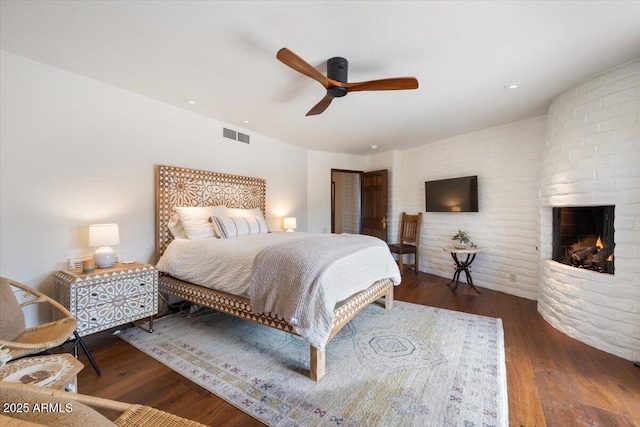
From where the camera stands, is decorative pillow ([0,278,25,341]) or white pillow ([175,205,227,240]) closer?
decorative pillow ([0,278,25,341])

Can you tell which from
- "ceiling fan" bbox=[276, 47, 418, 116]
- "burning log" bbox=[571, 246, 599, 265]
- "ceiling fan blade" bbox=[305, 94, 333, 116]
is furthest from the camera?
"burning log" bbox=[571, 246, 599, 265]

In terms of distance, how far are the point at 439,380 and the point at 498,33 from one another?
246cm

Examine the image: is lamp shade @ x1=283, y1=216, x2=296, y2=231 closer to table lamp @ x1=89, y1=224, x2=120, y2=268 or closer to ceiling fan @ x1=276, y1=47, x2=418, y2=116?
table lamp @ x1=89, y1=224, x2=120, y2=268

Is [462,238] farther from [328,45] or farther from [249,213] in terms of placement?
[328,45]

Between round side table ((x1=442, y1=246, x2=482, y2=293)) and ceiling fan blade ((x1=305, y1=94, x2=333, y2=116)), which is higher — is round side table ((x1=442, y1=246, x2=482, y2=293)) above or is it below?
below

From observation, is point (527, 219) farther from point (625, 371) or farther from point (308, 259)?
point (308, 259)

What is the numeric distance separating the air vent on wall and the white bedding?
1.71 metres

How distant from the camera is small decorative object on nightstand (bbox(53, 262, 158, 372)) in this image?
2059mm

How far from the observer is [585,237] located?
103 inches

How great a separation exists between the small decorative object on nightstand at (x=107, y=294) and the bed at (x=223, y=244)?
356mm

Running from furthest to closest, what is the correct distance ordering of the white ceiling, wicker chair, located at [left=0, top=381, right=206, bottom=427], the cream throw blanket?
the cream throw blanket → the white ceiling → wicker chair, located at [left=0, top=381, right=206, bottom=427]

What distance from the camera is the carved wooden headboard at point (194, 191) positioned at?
3.07m

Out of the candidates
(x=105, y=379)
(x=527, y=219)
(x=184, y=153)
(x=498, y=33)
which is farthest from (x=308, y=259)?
(x=527, y=219)

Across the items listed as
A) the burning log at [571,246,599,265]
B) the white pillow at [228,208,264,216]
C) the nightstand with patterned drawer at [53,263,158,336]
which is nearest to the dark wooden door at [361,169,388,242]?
the white pillow at [228,208,264,216]
